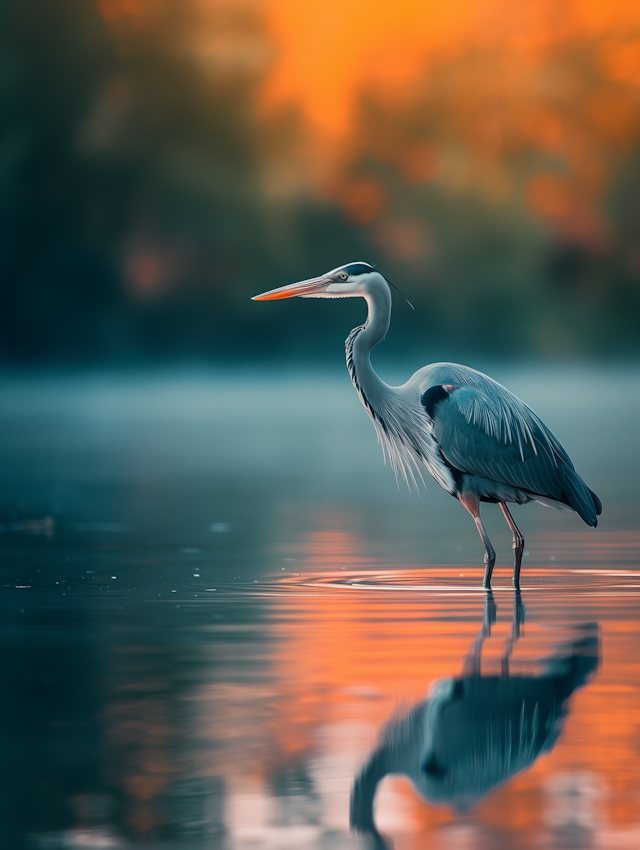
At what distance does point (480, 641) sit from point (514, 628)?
44 centimetres

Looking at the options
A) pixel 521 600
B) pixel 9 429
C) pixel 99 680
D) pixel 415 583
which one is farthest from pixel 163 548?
pixel 9 429

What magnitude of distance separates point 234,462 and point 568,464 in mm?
14674

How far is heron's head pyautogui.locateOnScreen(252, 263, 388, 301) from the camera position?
10.4m

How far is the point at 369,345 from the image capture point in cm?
1030

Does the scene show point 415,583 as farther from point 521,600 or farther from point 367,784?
point 367,784

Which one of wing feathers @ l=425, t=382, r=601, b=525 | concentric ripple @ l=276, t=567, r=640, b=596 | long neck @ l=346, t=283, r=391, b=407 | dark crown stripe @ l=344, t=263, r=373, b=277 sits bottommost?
concentric ripple @ l=276, t=567, r=640, b=596

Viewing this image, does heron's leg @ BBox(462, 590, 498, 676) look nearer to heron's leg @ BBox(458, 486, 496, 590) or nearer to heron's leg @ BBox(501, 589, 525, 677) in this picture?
heron's leg @ BBox(501, 589, 525, 677)

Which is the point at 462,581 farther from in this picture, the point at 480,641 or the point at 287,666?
the point at 287,666

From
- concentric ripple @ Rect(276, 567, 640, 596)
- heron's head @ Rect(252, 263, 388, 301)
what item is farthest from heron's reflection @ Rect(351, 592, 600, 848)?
heron's head @ Rect(252, 263, 388, 301)

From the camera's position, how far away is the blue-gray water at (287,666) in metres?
4.38

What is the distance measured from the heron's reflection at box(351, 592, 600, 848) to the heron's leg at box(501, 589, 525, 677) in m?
0.02

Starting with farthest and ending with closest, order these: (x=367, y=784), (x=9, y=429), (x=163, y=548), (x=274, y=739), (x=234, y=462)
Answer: (x=9, y=429), (x=234, y=462), (x=163, y=548), (x=274, y=739), (x=367, y=784)

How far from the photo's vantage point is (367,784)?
15.3ft

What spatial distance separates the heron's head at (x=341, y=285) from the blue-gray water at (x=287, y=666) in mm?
1758
